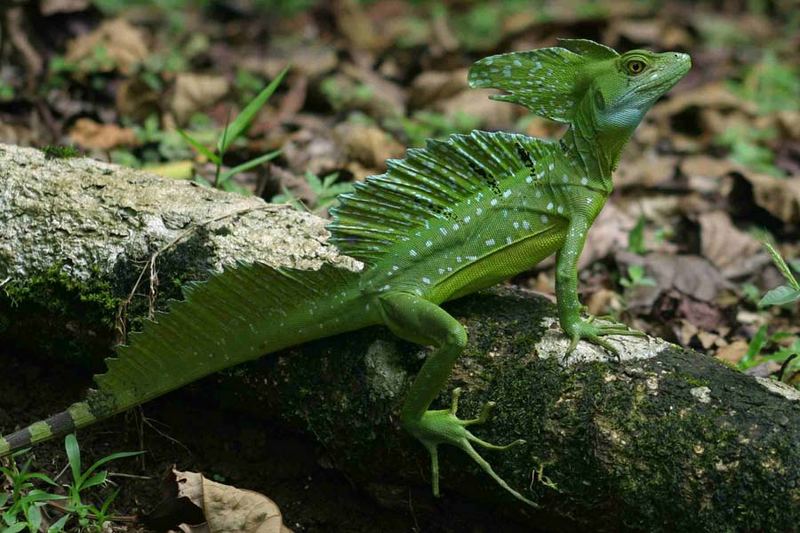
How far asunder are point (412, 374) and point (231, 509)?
0.86 m

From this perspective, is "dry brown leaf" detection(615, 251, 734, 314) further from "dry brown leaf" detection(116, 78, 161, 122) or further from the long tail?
"dry brown leaf" detection(116, 78, 161, 122)

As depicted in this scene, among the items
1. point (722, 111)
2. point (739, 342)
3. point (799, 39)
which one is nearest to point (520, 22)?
point (722, 111)

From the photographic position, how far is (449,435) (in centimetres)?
323

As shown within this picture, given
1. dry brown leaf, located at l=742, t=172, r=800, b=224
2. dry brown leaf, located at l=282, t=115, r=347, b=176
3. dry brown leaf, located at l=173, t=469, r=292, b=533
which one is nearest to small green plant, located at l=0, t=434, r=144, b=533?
dry brown leaf, located at l=173, t=469, r=292, b=533

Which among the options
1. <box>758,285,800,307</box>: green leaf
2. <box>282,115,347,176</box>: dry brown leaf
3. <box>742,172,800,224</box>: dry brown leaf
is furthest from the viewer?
<box>742,172,800,224</box>: dry brown leaf

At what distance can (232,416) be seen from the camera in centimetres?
392

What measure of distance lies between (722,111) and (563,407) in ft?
19.3

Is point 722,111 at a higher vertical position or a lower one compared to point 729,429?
lower

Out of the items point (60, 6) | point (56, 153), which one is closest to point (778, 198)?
point (56, 153)

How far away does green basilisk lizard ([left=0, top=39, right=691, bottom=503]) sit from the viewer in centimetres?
333

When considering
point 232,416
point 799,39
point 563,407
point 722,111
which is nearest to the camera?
point 563,407

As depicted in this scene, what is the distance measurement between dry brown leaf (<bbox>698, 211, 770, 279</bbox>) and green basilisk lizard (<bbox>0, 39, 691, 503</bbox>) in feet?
7.07

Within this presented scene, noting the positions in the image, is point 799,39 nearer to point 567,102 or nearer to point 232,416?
point 567,102

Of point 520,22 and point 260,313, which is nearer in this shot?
point 260,313
